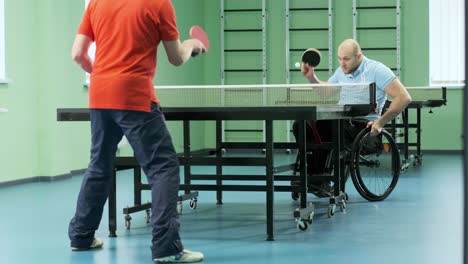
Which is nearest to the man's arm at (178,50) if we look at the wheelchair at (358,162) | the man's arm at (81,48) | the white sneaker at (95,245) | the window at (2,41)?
the man's arm at (81,48)

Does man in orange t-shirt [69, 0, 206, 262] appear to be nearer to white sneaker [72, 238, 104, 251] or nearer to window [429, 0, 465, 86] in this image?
white sneaker [72, 238, 104, 251]

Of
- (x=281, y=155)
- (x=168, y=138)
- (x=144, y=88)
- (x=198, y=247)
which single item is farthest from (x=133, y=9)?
(x=281, y=155)

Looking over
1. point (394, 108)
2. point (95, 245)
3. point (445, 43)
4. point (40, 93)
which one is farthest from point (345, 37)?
point (95, 245)

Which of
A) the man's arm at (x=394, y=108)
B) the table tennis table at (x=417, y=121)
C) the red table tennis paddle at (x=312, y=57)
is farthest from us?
the table tennis table at (x=417, y=121)

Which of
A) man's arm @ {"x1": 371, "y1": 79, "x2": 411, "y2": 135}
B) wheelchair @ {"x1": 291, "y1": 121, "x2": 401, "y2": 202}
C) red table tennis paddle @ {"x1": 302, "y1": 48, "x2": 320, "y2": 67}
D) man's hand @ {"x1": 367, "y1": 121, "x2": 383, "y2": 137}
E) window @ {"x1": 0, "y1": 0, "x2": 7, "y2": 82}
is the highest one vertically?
window @ {"x1": 0, "y1": 0, "x2": 7, "y2": 82}

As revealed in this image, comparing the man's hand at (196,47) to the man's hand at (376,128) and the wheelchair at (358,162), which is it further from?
the man's hand at (376,128)

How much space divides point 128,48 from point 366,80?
268 cm

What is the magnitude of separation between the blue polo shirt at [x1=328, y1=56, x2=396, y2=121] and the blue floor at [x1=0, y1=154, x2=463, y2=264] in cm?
75

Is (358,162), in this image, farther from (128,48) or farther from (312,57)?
(128,48)

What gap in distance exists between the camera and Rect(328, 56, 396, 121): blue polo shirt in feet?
18.9

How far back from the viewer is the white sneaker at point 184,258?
12.1ft

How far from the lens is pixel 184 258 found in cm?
373

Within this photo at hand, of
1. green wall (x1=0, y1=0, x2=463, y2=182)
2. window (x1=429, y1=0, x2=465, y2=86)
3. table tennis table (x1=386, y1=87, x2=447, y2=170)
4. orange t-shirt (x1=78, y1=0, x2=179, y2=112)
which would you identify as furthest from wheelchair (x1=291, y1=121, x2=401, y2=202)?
window (x1=429, y1=0, x2=465, y2=86)

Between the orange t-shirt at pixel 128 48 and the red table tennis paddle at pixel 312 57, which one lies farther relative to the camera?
the red table tennis paddle at pixel 312 57
